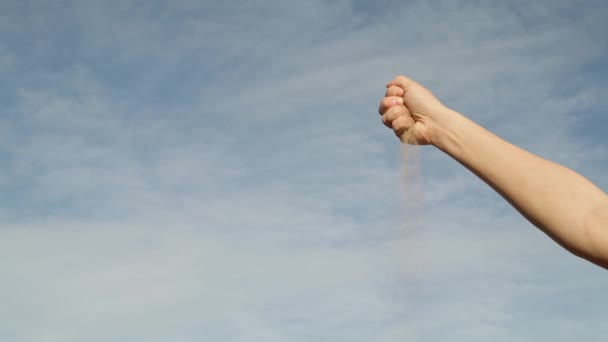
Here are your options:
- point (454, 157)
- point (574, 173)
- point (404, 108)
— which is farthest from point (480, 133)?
point (404, 108)

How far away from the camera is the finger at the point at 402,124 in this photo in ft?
20.8

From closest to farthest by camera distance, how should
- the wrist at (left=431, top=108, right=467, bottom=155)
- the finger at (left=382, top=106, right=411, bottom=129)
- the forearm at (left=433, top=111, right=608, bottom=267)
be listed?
the forearm at (left=433, top=111, right=608, bottom=267) → the wrist at (left=431, top=108, right=467, bottom=155) → the finger at (left=382, top=106, right=411, bottom=129)

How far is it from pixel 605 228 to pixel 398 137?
8.70 feet

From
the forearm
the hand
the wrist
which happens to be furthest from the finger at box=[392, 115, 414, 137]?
the forearm

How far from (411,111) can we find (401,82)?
0.45m

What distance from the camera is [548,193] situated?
4582 mm

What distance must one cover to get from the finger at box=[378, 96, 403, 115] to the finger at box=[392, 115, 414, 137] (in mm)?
151

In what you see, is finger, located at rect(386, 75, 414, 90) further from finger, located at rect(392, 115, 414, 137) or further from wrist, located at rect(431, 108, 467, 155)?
wrist, located at rect(431, 108, 467, 155)

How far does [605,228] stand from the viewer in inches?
174

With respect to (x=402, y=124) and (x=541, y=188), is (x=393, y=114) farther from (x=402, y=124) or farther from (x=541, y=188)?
(x=541, y=188)

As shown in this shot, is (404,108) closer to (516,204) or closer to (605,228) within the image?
(516,204)

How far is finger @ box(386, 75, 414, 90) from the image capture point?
21.1ft

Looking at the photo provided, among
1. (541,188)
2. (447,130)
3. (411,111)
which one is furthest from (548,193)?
(411,111)

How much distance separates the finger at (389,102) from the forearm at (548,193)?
176 centimetres
